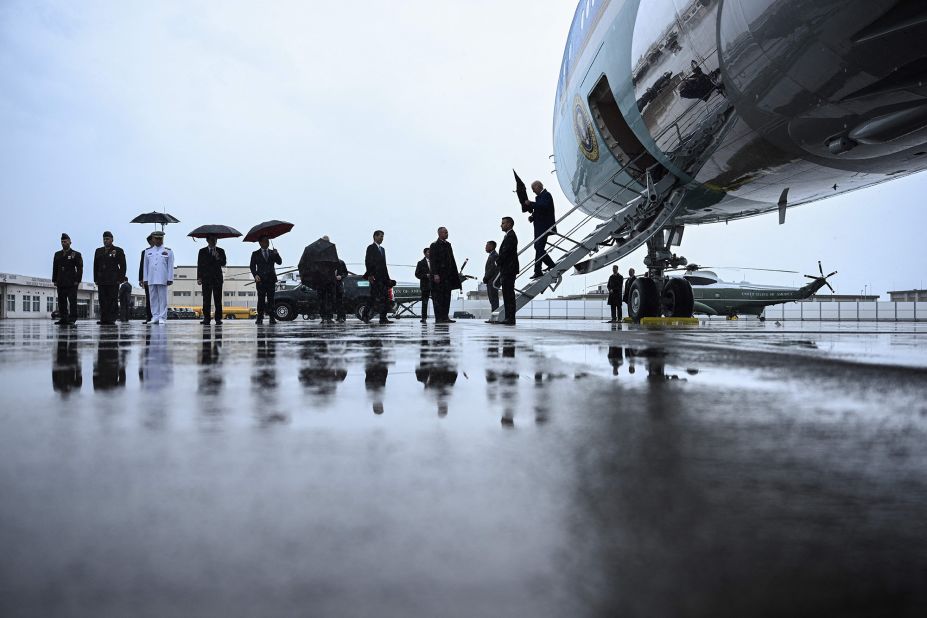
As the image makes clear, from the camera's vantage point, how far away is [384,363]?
1.58m

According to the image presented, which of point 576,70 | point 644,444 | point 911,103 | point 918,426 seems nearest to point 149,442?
point 644,444

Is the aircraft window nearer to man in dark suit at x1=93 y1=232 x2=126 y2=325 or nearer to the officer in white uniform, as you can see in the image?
the officer in white uniform

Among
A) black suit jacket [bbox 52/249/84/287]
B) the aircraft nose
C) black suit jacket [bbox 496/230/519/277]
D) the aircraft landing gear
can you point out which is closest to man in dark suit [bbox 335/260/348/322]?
black suit jacket [bbox 52/249/84/287]

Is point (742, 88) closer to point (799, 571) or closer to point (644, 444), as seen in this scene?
point (644, 444)

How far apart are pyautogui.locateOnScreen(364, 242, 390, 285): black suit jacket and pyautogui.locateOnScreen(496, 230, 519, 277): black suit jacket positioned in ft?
6.93

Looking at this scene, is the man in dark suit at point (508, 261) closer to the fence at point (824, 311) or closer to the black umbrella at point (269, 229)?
the black umbrella at point (269, 229)

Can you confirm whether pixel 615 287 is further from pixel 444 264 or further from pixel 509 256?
pixel 509 256

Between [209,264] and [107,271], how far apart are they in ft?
4.08

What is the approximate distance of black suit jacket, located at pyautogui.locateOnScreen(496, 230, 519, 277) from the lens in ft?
20.4

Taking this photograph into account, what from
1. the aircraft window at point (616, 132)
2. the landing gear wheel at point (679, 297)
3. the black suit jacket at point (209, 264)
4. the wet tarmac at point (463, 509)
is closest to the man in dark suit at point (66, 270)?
the black suit jacket at point (209, 264)

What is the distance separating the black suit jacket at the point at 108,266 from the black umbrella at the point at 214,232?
2468mm

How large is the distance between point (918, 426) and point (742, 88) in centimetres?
353

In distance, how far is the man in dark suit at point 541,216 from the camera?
Answer: 6641mm

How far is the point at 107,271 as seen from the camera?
7973 mm
